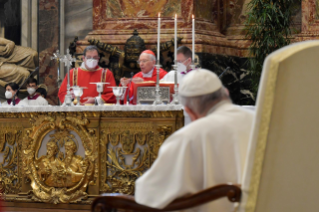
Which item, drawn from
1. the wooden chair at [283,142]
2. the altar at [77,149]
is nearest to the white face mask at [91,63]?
the altar at [77,149]

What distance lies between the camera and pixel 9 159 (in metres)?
6.07

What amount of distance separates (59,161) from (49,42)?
4.98 m

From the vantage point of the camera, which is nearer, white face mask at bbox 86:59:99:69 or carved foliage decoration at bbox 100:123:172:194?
carved foliage decoration at bbox 100:123:172:194

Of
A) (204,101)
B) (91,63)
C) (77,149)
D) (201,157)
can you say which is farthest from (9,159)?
(201,157)

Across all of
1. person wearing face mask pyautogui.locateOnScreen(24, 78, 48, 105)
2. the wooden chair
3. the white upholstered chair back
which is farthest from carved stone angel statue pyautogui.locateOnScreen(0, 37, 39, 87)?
the white upholstered chair back

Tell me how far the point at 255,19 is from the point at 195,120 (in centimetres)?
597

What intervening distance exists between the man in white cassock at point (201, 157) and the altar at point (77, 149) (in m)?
2.19

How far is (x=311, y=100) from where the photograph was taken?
111 inches

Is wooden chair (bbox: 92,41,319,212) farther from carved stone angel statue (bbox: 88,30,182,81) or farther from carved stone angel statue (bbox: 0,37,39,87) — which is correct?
carved stone angel statue (bbox: 0,37,39,87)

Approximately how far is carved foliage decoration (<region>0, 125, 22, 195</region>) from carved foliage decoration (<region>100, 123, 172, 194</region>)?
0.99 meters

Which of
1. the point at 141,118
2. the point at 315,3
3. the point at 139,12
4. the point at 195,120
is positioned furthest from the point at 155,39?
the point at 195,120

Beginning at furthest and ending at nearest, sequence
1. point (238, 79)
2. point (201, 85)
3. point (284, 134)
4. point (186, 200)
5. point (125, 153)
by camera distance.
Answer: point (238, 79), point (125, 153), point (201, 85), point (186, 200), point (284, 134)

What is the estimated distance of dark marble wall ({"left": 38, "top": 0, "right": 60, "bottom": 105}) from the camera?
33.4 ft

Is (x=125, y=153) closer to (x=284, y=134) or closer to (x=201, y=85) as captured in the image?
(x=201, y=85)
